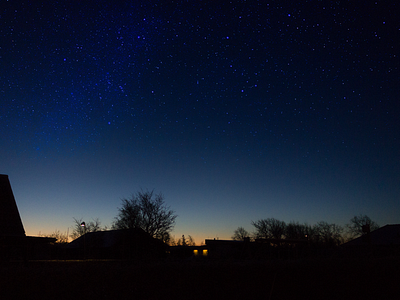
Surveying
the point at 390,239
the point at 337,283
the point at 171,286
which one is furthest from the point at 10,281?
the point at 390,239

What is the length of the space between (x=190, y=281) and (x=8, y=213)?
19.4m

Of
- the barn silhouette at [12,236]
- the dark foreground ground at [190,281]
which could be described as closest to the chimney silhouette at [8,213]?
the barn silhouette at [12,236]

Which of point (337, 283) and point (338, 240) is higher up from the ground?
point (338, 240)

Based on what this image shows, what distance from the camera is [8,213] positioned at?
22.3m

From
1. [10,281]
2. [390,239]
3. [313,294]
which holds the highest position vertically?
[390,239]

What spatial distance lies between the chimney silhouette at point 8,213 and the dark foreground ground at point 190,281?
14338 millimetres

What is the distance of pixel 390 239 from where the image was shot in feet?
159

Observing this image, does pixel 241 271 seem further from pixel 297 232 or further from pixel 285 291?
pixel 297 232

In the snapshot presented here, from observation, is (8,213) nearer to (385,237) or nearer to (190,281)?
(190,281)

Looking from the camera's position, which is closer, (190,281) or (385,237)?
(190,281)

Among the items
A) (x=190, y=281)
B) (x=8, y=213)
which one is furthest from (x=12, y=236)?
(x=190, y=281)

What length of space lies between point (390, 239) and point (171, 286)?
170ft

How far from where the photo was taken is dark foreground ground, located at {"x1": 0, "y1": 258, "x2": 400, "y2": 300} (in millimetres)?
6828

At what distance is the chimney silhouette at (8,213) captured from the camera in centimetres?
2150
